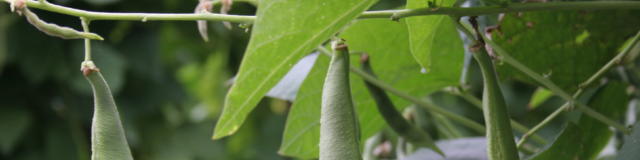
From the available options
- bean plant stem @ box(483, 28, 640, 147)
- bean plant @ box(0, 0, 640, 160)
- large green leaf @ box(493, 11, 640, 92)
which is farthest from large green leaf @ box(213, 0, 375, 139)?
large green leaf @ box(493, 11, 640, 92)

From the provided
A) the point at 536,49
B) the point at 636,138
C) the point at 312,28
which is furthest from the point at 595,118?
the point at 312,28

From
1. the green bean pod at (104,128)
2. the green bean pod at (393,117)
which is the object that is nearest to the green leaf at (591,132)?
the green bean pod at (393,117)

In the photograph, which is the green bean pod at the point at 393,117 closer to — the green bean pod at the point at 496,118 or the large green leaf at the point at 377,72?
the large green leaf at the point at 377,72

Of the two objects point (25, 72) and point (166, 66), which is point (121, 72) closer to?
point (25, 72)

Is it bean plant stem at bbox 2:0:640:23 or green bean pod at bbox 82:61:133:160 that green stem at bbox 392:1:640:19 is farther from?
green bean pod at bbox 82:61:133:160

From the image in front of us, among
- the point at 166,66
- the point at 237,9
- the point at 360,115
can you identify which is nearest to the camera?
the point at 360,115
